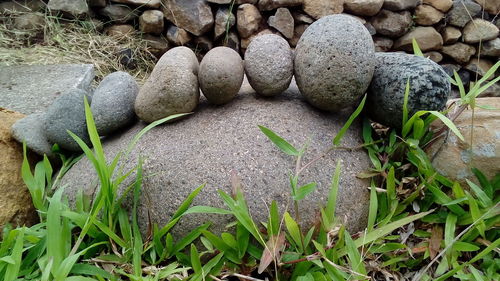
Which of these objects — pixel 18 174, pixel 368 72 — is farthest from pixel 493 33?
pixel 18 174

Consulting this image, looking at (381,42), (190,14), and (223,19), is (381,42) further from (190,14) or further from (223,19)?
(190,14)

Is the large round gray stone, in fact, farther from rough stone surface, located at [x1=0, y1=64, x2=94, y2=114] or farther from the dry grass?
the dry grass

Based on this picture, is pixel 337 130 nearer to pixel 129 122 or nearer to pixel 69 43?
pixel 129 122

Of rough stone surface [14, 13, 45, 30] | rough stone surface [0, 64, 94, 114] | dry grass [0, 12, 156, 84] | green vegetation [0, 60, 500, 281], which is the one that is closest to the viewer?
green vegetation [0, 60, 500, 281]

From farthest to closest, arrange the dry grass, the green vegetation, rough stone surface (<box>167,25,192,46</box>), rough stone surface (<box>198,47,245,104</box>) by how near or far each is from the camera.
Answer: rough stone surface (<box>167,25,192,46</box>), the dry grass, rough stone surface (<box>198,47,245,104</box>), the green vegetation

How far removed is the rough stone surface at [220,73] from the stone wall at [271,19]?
5.38 feet

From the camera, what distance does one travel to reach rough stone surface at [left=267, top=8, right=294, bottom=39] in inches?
114

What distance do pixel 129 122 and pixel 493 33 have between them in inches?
120

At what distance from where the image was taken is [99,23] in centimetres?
298

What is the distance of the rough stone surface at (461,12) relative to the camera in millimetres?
3125

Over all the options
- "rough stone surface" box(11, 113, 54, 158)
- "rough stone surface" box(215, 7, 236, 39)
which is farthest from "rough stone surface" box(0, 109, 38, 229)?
"rough stone surface" box(215, 7, 236, 39)

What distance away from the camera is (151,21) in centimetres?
293

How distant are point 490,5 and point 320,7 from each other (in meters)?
1.40

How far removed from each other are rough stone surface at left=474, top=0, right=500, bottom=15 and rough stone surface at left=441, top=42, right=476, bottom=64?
301 millimetres
